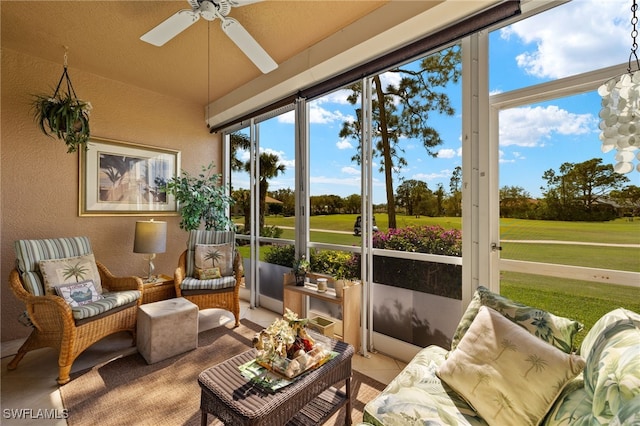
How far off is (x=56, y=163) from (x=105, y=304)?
182 centimetres

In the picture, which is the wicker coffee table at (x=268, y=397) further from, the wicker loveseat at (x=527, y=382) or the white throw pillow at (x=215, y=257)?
the white throw pillow at (x=215, y=257)

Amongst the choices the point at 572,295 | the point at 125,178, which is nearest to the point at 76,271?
the point at 125,178

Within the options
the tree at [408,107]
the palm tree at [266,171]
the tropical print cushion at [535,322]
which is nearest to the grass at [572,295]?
the tropical print cushion at [535,322]

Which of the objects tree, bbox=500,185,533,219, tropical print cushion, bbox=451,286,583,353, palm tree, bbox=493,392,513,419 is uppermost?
tree, bbox=500,185,533,219

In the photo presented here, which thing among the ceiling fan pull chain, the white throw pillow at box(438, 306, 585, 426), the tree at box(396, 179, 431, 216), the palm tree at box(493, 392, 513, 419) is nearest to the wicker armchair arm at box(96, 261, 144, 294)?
the ceiling fan pull chain

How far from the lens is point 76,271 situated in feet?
8.76

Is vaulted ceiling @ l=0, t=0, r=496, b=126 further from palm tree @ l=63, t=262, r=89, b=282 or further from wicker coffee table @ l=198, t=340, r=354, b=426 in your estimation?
wicker coffee table @ l=198, t=340, r=354, b=426

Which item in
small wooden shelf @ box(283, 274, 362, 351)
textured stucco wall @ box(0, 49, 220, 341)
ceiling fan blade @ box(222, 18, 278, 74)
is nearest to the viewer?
ceiling fan blade @ box(222, 18, 278, 74)

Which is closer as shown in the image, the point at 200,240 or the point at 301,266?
the point at 301,266

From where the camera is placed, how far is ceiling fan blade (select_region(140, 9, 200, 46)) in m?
1.86

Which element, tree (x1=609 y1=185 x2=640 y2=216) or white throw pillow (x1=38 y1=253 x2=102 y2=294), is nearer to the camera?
tree (x1=609 y1=185 x2=640 y2=216)

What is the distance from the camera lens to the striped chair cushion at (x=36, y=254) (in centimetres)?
245

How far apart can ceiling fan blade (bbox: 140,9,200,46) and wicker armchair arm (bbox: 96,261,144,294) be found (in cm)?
224

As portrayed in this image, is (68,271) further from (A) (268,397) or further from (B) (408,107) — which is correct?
(B) (408,107)
